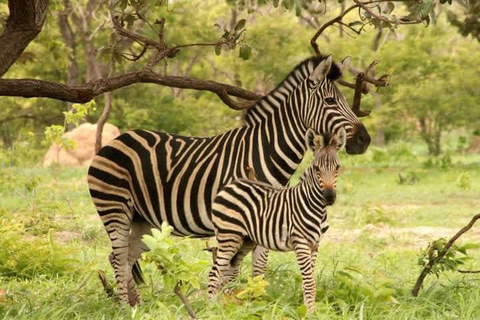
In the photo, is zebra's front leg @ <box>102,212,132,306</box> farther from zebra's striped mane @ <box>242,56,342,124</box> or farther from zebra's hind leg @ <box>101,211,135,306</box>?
zebra's striped mane @ <box>242,56,342,124</box>

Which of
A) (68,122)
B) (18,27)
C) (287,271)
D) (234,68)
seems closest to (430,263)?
(287,271)

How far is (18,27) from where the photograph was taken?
21.2 ft

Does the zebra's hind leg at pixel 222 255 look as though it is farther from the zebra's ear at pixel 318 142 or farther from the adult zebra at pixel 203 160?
the zebra's ear at pixel 318 142

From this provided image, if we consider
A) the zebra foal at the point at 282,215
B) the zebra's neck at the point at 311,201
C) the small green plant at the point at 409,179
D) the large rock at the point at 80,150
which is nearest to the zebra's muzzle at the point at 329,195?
the zebra foal at the point at 282,215

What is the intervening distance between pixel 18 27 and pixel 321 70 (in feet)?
7.51

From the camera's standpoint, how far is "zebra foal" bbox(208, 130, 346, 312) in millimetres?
5887

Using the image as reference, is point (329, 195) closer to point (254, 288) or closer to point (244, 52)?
point (254, 288)

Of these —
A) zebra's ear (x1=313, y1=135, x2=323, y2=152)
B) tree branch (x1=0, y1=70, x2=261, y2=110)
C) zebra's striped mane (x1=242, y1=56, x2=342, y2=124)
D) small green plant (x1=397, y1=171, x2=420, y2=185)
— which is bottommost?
small green plant (x1=397, y1=171, x2=420, y2=185)

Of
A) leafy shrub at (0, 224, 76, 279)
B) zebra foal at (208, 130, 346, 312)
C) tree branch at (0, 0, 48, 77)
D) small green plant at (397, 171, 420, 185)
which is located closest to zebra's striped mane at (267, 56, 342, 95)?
zebra foal at (208, 130, 346, 312)

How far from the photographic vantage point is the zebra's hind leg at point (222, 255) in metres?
6.18

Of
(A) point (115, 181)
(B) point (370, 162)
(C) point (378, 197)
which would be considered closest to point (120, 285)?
(A) point (115, 181)

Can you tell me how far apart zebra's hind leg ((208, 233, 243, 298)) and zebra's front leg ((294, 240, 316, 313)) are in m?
0.48

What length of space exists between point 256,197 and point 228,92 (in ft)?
4.55

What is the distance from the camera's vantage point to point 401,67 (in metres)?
27.3
